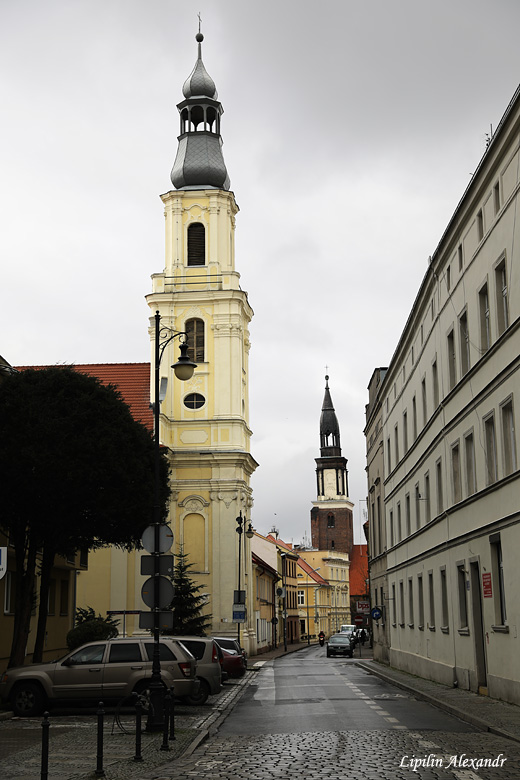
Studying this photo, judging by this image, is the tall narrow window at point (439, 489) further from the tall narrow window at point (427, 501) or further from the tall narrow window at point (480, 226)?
the tall narrow window at point (480, 226)

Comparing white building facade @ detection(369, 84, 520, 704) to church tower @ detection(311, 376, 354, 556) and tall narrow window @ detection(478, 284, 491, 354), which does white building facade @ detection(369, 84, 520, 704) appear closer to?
tall narrow window @ detection(478, 284, 491, 354)

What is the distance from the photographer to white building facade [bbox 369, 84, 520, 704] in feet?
64.2

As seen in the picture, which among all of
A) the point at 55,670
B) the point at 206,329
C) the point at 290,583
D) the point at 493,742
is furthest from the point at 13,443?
the point at 290,583

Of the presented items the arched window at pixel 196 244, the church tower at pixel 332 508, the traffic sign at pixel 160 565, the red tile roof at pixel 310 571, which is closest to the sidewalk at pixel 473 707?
the traffic sign at pixel 160 565

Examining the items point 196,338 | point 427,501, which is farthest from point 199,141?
point 427,501

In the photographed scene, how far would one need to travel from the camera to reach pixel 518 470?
738 inches

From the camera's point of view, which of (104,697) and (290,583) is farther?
(290,583)

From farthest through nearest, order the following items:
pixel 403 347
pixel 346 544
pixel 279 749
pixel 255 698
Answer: pixel 346 544 → pixel 403 347 → pixel 255 698 → pixel 279 749

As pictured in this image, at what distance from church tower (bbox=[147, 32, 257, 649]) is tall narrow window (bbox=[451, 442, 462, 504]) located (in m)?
31.3

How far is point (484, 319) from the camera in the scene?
2245 cm

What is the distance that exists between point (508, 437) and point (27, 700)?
1143cm

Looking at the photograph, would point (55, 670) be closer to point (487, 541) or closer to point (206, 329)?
point (487, 541)

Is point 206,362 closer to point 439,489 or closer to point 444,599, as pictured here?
point 439,489

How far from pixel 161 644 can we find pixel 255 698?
17.8 ft
